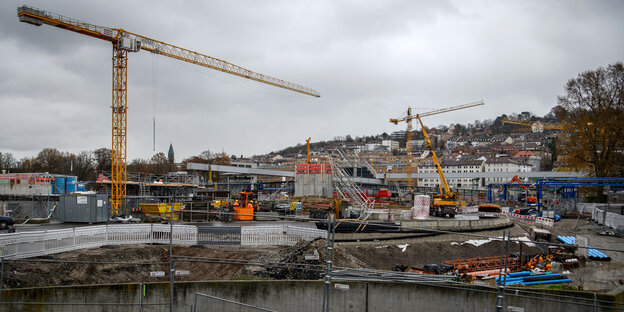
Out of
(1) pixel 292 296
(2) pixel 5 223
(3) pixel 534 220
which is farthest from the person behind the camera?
(3) pixel 534 220

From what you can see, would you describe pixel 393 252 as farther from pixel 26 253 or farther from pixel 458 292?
pixel 26 253

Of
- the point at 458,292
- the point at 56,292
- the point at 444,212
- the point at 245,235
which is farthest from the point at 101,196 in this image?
the point at 444,212

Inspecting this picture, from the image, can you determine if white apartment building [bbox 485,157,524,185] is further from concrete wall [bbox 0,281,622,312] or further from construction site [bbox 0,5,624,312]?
concrete wall [bbox 0,281,622,312]

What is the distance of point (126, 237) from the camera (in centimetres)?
1920

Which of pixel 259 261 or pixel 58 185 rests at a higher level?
pixel 58 185

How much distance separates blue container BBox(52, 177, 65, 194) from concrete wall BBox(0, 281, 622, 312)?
116ft

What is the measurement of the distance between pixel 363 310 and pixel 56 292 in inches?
322

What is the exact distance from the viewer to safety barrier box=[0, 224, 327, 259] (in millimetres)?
15234

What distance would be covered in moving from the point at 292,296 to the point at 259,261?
536 centimetres

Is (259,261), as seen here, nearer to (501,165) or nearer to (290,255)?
(290,255)

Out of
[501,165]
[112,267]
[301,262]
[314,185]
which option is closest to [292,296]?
[301,262]

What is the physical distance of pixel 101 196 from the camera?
2558 centimetres

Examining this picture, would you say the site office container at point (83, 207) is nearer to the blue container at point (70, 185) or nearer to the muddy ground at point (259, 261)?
the muddy ground at point (259, 261)

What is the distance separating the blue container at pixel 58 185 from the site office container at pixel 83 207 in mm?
18335
